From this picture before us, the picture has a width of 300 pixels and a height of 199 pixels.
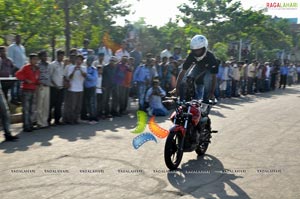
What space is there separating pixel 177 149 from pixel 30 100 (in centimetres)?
435

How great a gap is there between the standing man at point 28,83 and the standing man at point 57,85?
0.70 meters

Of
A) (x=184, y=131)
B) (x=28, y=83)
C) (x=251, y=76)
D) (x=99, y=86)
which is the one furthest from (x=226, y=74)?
(x=184, y=131)

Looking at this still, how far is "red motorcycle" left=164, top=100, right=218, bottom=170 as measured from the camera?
5875 millimetres

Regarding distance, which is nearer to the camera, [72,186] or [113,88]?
[72,186]

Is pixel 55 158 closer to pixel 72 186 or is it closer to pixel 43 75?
pixel 72 186

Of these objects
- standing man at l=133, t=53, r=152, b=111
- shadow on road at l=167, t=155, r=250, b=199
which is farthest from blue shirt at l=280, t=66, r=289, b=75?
shadow on road at l=167, t=155, r=250, b=199

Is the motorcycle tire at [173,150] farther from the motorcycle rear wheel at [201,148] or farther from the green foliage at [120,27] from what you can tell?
the green foliage at [120,27]

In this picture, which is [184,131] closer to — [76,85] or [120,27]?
[76,85]

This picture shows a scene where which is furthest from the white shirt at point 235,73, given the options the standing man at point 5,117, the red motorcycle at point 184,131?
the standing man at point 5,117

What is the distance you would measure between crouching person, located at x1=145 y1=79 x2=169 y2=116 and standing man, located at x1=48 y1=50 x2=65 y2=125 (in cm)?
324

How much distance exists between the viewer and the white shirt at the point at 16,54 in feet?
38.1

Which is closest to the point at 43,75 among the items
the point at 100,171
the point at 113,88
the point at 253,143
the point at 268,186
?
the point at 113,88

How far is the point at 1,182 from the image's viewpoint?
512cm

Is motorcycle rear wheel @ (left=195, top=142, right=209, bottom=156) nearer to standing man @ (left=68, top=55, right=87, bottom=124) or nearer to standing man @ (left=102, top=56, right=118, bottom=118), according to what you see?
standing man @ (left=68, top=55, right=87, bottom=124)
